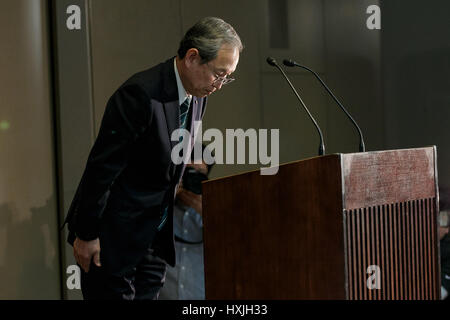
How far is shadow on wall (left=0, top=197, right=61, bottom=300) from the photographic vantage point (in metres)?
2.49

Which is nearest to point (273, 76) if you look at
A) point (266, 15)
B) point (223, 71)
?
point (266, 15)

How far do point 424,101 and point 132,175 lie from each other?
231 centimetres

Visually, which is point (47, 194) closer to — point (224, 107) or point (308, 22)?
point (224, 107)

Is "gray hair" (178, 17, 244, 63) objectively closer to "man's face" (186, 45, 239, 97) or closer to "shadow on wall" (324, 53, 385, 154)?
"man's face" (186, 45, 239, 97)

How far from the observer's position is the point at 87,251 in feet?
5.40

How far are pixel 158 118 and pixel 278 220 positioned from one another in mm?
468

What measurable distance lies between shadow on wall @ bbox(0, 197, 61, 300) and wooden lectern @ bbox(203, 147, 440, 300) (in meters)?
1.37

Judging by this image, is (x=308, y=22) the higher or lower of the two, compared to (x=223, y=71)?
higher

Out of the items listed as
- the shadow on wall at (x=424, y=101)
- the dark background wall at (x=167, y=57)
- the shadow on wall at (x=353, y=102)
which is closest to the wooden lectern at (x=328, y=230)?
the dark background wall at (x=167, y=57)

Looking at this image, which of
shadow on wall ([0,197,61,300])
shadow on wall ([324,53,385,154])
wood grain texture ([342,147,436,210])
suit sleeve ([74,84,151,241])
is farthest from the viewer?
shadow on wall ([324,53,385,154])

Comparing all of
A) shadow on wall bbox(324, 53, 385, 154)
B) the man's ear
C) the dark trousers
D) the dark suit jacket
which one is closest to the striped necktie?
the dark suit jacket

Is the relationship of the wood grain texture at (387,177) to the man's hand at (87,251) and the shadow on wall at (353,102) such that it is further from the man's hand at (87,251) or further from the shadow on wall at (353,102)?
the shadow on wall at (353,102)

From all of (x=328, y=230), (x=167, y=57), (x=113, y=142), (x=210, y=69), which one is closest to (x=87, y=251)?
(x=113, y=142)

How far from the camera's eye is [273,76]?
311 centimetres
